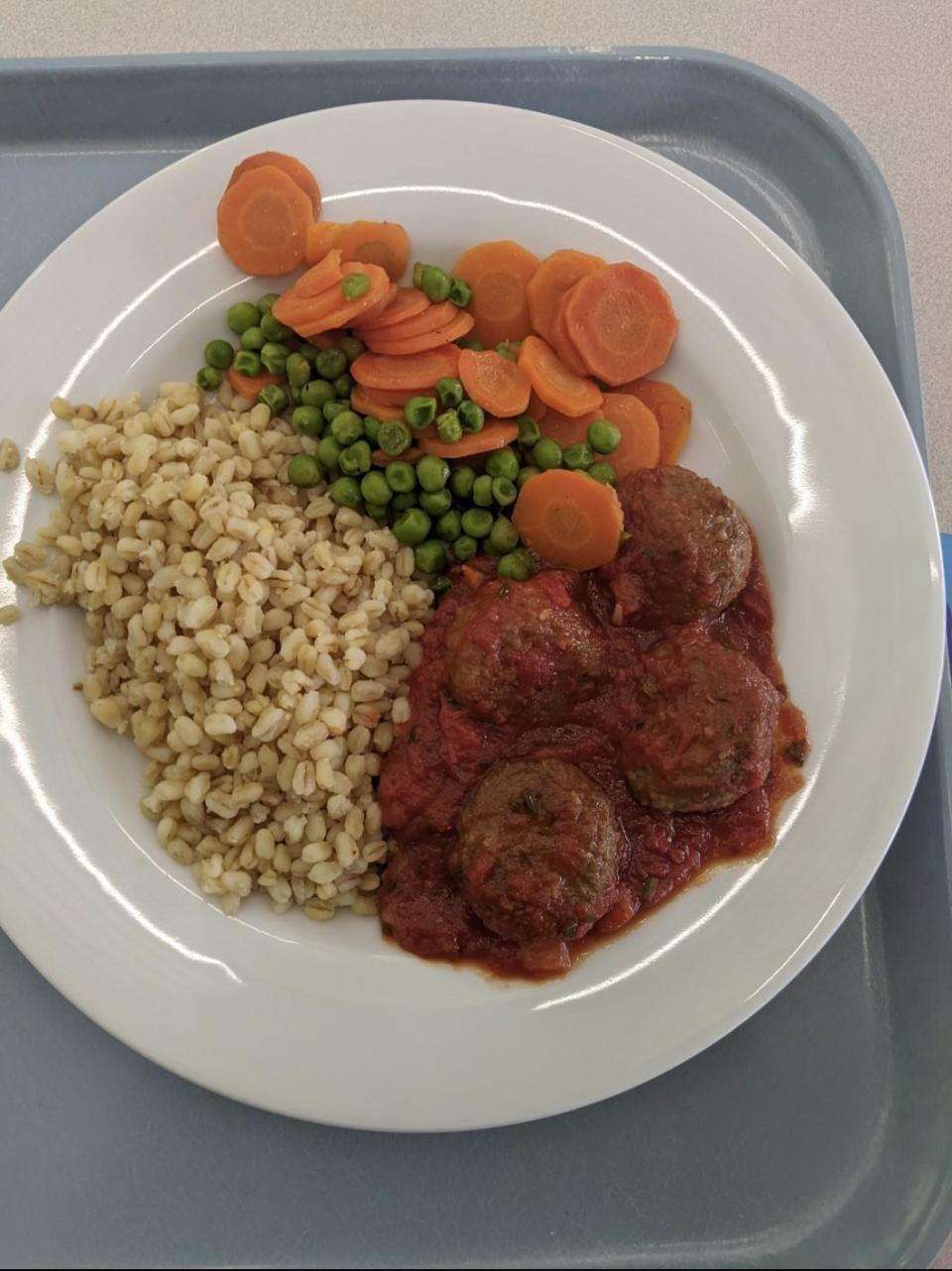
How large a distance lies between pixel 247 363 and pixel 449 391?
693 millimetres

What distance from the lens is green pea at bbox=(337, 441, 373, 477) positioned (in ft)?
9.71

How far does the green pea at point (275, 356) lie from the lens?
300 cm

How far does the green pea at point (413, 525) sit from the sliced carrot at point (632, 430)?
0.63m

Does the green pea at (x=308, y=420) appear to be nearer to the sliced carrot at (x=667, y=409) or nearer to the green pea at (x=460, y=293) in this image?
the green pea at (x=460, y=293)

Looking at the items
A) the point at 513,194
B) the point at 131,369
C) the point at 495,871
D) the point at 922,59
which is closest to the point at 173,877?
the point at 495,871

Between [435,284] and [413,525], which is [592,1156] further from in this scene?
[435,284]

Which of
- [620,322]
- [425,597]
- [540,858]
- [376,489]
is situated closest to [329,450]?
[376,489]

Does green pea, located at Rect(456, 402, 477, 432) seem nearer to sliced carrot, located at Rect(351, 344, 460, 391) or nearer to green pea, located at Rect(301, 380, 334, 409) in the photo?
sliced carrot, located at Rect(351, 344, 460, 391)

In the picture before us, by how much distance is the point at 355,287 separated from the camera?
9.27ft

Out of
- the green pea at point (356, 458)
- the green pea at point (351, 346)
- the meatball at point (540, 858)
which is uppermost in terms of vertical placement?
the green pea at point (351, 346)

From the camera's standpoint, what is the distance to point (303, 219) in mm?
2977

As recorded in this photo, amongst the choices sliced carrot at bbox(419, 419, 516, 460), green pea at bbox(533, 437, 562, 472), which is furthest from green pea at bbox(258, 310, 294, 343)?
green pea at bbox(533, 437, 562, 472)

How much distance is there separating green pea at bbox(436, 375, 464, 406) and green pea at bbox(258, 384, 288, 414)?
0.54 meters

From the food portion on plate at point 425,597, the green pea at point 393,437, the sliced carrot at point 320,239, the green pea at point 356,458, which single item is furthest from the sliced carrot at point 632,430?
the sliced carrot at point 320,239
